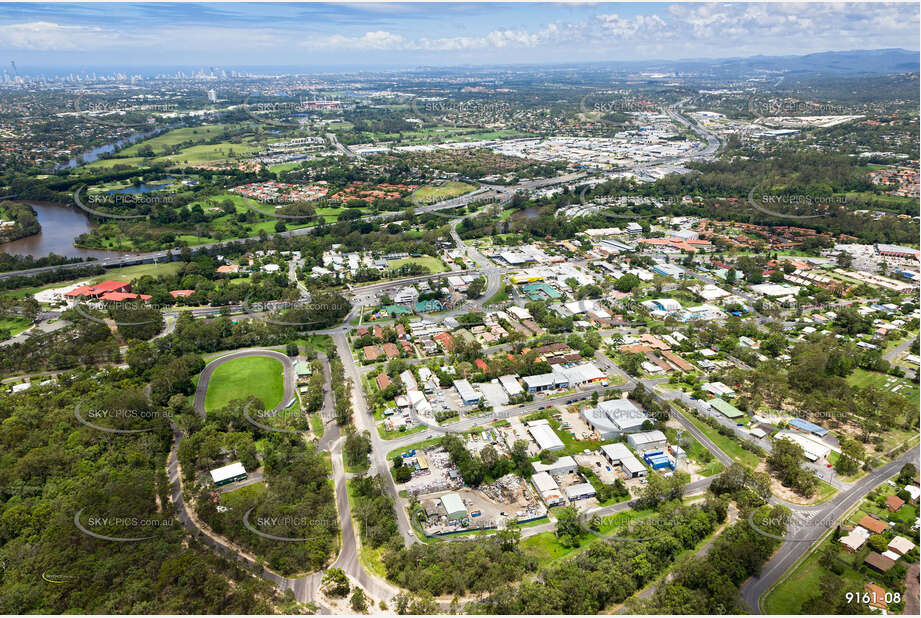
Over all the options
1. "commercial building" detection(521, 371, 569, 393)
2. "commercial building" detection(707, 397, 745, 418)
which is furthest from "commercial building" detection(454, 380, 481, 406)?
"commercial building" detection(707, 397, 745, 418)

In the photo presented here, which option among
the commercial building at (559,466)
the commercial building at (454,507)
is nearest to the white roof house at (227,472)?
the commercial building at (454,507)

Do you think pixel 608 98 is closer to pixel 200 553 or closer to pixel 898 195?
pixel 898 195

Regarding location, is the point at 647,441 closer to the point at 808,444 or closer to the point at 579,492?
the point at 579,492

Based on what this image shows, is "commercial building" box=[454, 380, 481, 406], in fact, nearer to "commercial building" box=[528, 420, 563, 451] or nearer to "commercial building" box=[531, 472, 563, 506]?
"commercial building" box=[528, 420, 563, 451]

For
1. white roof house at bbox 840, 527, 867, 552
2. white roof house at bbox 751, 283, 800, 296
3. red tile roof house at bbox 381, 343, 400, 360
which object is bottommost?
white roof house at bbox 840, 527, 867, 552

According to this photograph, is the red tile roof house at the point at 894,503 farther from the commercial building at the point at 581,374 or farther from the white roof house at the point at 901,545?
the commercial building at the point at 581,374

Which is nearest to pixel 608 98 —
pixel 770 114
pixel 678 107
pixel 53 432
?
pixel 678 107
